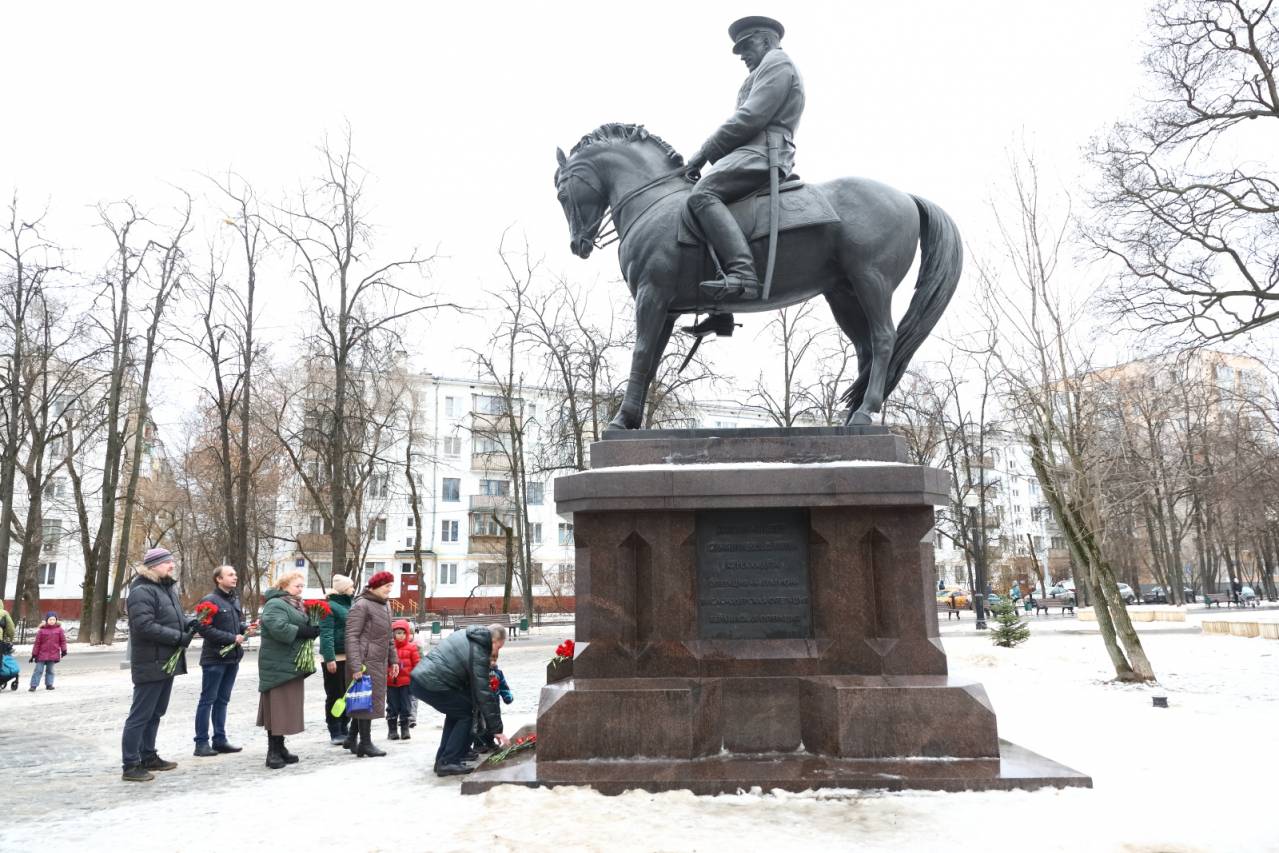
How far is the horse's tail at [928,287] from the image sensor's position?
693 centimetres

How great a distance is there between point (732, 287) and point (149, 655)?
5551 millimetres

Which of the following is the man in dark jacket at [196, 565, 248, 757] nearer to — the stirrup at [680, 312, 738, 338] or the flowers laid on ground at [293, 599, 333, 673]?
the flowers laid on ground at [293, 599, 333, 673]

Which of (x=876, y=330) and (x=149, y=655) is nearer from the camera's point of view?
(x=876, y=330)

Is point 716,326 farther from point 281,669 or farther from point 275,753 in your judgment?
point 275,753

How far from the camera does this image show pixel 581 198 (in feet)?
23.8

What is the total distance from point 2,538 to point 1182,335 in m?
31.8

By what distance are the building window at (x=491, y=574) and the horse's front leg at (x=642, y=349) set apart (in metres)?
44.9

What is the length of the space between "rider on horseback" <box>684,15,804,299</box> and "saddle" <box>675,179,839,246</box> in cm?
7

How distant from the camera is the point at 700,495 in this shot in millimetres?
5906

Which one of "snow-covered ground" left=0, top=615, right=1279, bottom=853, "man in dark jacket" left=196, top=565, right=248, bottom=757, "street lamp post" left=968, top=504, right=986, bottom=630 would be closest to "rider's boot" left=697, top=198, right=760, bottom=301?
"snow-covered ground" left=0, top=615, right=1279, bottom=853

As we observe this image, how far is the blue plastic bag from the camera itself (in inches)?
286

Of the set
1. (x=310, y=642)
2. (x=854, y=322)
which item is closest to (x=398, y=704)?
(x=310, y=642)

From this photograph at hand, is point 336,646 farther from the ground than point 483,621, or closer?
farther from the ground

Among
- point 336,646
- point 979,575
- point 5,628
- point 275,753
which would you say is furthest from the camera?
point 979,575
